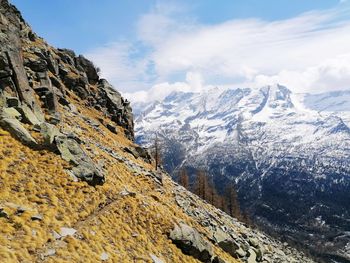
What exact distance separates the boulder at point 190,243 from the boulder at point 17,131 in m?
14.9

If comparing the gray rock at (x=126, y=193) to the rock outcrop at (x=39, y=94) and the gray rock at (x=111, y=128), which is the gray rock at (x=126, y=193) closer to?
the rock outcrop at (x=39, y=94)

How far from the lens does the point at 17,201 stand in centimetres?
2633

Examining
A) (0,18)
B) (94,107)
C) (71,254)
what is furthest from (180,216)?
(94,107)

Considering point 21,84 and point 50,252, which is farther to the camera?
point 21,84

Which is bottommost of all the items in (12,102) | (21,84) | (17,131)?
(17,131)

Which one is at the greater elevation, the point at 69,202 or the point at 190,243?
the point at 69,202

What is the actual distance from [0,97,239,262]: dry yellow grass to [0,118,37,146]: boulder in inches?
30.2

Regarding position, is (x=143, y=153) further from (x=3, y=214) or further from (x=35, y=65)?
(x=3, y=214)

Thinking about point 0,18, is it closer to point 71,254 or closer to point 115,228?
point 115,228

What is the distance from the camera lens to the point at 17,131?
34250 millimetres

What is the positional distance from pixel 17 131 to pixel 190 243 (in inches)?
715

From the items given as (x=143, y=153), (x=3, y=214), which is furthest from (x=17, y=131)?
(x=143, y=153)

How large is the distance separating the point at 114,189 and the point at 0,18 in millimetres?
29131

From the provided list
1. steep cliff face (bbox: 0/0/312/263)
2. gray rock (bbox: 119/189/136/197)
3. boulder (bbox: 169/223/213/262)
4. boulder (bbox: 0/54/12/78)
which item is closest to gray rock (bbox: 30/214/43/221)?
steep cliff face (bbox: 0/0/312/263)
